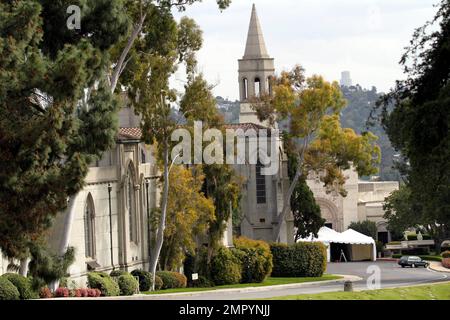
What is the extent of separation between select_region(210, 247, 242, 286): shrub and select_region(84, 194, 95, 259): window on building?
10.3 metres

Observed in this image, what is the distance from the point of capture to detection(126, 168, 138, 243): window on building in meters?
57.4

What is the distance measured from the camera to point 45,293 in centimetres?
4091

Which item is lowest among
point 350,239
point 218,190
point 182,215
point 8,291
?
point 8,291

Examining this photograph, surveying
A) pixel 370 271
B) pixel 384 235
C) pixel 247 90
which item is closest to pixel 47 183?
pixel 370 271

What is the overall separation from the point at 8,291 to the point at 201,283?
22.0 meters

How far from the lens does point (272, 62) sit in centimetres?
9306

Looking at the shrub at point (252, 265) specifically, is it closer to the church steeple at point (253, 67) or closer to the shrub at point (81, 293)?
the shrub at point (81, 293)

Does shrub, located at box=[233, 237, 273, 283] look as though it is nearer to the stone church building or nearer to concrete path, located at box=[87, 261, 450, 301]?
the stone church building

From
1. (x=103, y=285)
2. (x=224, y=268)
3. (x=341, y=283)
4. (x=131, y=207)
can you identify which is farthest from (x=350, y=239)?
(x=103, y=285)

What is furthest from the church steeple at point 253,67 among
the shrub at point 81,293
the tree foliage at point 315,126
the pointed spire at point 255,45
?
the shrub at point 81,293

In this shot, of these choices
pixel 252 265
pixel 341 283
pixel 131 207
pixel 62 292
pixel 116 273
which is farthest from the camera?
pixel 252 265

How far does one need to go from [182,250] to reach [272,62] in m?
33.6

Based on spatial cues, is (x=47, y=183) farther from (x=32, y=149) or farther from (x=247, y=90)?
(x=247, y=90)

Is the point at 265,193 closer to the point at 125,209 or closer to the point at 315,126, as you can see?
the point at 315,126
